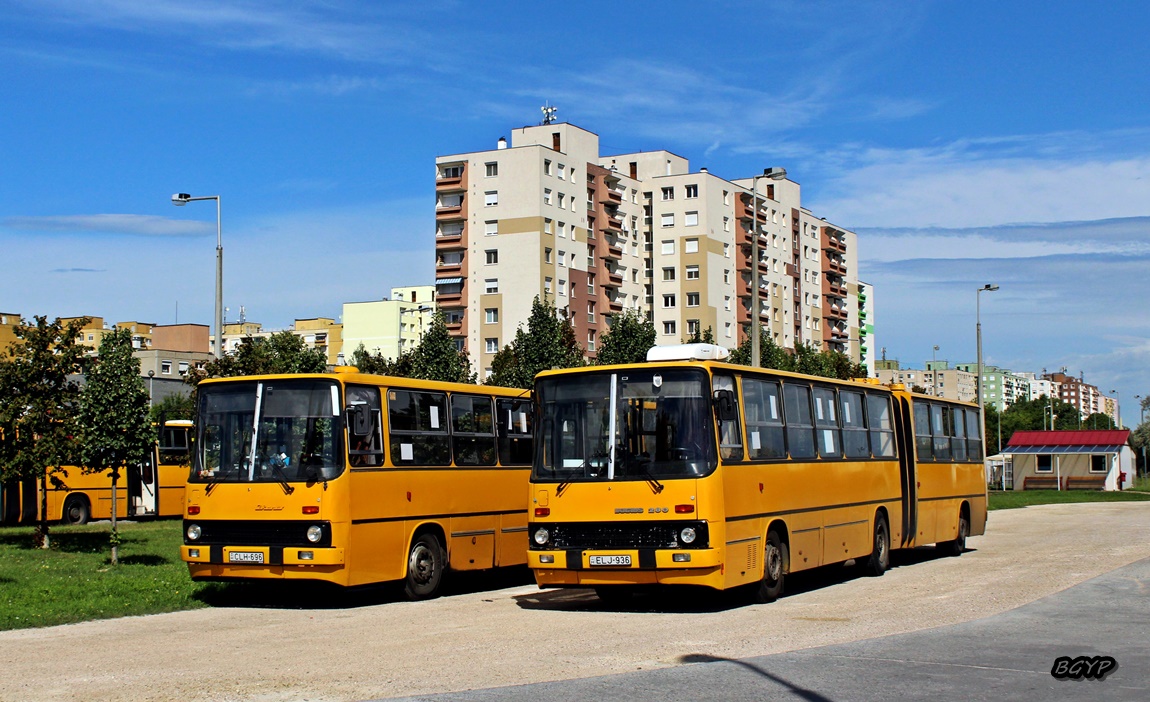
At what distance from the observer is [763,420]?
16.6 m

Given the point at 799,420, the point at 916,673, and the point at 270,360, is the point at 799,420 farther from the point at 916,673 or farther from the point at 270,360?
the point at 270,360

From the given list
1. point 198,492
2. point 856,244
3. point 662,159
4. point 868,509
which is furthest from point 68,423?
point 856,244

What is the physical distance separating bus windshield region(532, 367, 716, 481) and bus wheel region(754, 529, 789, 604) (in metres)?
2.15

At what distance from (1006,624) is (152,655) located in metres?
8.44

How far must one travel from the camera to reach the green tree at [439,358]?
1699 inches

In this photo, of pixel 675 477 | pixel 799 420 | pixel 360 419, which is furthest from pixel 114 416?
pixel 799 420

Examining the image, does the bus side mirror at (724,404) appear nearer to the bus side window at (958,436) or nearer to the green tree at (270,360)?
the bus side window at (958,436)

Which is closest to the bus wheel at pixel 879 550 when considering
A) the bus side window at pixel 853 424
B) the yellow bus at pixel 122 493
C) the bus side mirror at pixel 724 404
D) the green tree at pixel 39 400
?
the bus side window at pixel 853 424

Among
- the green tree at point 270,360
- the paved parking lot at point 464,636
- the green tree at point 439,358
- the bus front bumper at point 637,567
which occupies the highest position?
the green tree at point 439,358

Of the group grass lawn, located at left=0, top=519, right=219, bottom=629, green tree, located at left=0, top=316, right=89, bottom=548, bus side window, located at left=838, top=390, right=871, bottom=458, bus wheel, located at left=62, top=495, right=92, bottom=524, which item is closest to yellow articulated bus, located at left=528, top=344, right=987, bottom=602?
bus side window, located at left=838, top=390, right=871, bottom=458

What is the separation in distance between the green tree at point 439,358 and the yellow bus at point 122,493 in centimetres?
809

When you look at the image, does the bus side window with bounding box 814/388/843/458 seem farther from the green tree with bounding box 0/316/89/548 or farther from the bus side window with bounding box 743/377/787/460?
the green tree with bounding box 0/316/89/548

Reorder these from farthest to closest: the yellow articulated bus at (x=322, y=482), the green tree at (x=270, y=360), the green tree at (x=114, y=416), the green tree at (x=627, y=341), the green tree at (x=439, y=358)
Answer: the green tree at (x=627, y=341) < the green tree at (x=439, y=358) < the green tree at (x=270, y=360) < the green tree at (x=114, y=416) < the yellow articulated bus at (x=322, y=482)

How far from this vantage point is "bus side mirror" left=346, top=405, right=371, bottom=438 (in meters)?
15.6
